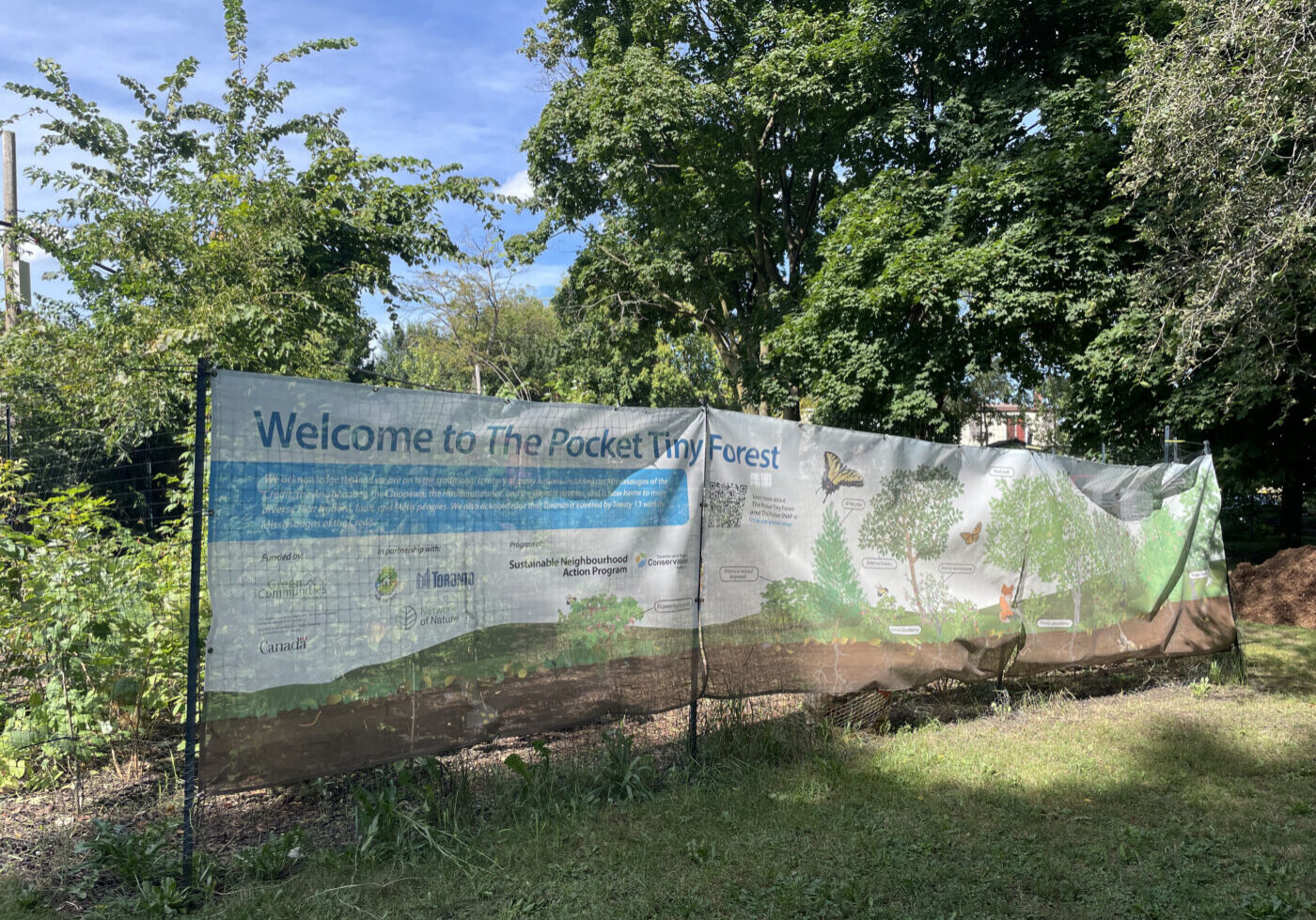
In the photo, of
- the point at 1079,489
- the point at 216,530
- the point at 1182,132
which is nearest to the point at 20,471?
the point at 216,530

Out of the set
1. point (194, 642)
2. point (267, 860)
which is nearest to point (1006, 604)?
point (267, 860)

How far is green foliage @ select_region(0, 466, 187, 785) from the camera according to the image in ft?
14.3

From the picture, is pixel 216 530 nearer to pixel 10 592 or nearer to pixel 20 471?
pixel 10 592

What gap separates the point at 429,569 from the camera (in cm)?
399

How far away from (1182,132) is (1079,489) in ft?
15.5

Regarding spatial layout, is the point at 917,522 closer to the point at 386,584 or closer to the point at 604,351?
Answer: the point at 386,584

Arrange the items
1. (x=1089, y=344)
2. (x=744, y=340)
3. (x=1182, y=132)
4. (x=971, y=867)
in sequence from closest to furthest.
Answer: (x=971, y=867)
(x=1182, y=132)
(x=1089, y=344)
(x=744, y=340)

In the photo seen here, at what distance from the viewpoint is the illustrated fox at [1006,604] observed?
21.3ft

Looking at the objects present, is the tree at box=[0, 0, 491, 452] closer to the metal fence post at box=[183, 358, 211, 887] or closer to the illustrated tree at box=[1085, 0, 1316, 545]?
the metal fence post at box=[183, 358, 211, 887]

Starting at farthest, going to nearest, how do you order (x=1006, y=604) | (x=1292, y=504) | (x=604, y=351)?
(x=604, y=351) → (x=1292, y=504) → (x=1006, y=604)

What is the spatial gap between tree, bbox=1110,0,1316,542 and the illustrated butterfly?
5853 millimetres

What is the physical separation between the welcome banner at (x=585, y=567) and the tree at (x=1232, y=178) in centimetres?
420

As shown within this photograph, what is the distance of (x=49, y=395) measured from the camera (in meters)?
8.06

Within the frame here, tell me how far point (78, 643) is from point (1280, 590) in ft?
42.6
